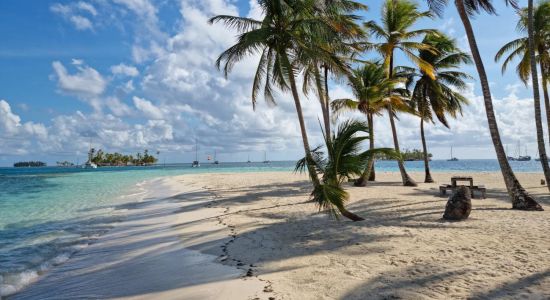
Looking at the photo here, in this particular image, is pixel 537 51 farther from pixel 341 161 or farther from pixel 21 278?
pixel 21 278

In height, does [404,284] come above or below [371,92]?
below

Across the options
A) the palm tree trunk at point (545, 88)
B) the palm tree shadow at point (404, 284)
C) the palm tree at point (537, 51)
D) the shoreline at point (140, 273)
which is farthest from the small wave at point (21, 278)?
the palm tree trunk at point (545, 88)

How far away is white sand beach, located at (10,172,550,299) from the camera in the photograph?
13.8 ft

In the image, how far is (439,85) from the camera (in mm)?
20031

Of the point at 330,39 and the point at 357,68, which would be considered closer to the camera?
the point at 330,39

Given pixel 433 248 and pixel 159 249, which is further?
A: pixel 159 249

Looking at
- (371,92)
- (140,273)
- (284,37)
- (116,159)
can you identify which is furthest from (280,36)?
(116,159)

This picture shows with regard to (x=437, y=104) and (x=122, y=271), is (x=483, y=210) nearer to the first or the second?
(x=122, y=271)

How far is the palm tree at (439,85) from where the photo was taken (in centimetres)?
1981

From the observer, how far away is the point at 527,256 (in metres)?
5.15

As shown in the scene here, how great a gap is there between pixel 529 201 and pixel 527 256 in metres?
5.66

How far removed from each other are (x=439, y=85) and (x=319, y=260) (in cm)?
1839

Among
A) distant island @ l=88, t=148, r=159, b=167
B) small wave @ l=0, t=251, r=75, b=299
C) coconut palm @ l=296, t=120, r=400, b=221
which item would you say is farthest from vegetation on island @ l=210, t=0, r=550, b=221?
distant island @ l=88, t=148, r=159, b=167

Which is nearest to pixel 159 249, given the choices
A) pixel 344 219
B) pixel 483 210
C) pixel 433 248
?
pixel 344 219
